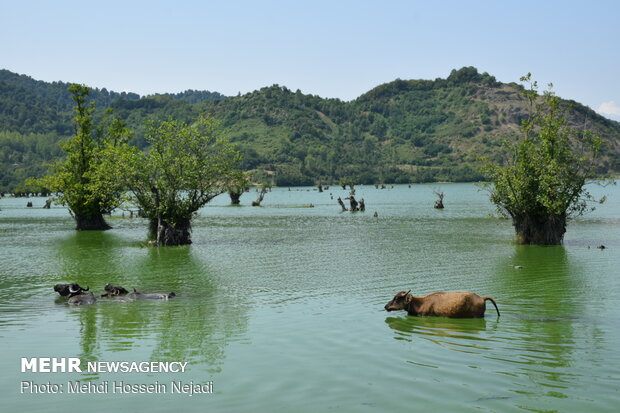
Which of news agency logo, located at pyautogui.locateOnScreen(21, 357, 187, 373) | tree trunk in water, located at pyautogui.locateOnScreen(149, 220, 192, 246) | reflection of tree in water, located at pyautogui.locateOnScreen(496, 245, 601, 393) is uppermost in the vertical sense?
tree trunk in water, located at pyautogui.locateOnScreen(149, 220, 192, 246)

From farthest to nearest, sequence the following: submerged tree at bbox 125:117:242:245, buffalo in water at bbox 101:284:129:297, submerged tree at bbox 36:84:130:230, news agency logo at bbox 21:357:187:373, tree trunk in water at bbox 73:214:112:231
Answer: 1. tree trunk in water at bbox 73:214:112:231
2. submerged tree at bbox 36:84:130:230
3. submerged tree at bbox 125:117:242:245
4. buffalo in water at bbox 101:284:129:297
5. news agency logo at bbox 21:357:187:373

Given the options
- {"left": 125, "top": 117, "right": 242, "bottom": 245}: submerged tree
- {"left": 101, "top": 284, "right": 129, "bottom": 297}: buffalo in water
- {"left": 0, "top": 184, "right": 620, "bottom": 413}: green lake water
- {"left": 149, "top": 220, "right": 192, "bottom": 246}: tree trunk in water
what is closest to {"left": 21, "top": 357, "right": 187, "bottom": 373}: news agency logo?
{"left": 0, "top": 184, "right": 620, "bottom": 413}: green lake water

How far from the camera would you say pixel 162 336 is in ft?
52.5

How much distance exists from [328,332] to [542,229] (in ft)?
93.0

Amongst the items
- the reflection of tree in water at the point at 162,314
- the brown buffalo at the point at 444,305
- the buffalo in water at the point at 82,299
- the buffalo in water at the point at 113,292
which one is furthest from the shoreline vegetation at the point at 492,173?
the brown buffalo at the point at 444,305

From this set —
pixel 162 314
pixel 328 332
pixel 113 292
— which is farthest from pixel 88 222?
pixel 328 332

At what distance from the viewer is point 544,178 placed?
1528 inches

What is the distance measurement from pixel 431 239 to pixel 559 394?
110 ft

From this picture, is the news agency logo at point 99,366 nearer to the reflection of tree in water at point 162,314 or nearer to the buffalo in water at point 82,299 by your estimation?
the reflection of tree in water at point 162,314

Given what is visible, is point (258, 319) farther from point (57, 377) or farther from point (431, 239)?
point (431, 239)

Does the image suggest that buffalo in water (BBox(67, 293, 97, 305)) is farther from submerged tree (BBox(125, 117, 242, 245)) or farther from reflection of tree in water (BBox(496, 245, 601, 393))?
submerged tree (BBox(125, 117, 242, 245))

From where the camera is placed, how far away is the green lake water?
1118 cm

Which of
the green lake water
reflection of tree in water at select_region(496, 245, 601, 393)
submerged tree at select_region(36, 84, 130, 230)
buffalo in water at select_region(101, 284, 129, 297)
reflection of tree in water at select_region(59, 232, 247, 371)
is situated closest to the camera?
the green lake water

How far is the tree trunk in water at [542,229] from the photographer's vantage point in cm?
4003
